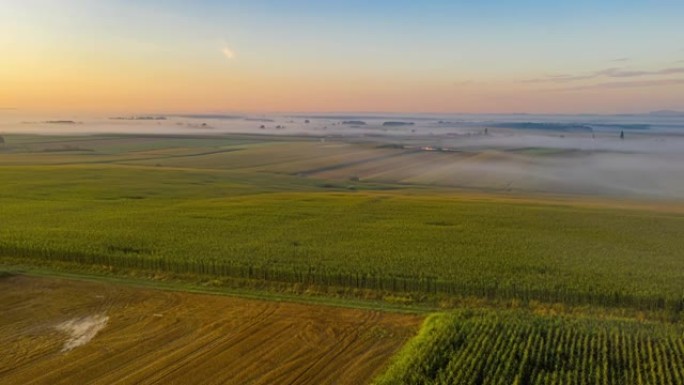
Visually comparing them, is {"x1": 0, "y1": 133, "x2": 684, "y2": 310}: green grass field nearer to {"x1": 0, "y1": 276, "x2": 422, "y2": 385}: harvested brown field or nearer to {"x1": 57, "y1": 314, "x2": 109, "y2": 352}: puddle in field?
{"x1": 0, "y1": 276, "x2": 422, "y2": 385}: harvested brown field

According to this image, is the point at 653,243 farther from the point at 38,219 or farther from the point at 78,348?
the point at 38,219

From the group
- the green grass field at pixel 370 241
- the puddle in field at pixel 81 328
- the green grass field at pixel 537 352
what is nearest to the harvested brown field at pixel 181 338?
the puddle in field at pixel 81 328

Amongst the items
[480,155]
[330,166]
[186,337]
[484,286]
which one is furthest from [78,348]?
[480,155]

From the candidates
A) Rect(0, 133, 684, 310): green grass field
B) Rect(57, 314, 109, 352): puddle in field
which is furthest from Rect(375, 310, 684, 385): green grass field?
Rect(57, 314, 109, 352): puddle in field

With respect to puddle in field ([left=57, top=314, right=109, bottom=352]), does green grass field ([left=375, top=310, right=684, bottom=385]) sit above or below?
above

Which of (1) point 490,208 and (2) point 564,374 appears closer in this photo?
(2) point 564,374

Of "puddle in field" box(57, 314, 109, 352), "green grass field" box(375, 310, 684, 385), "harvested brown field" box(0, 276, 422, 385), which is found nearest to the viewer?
"green grass field" box(375, 310, 684, 385)

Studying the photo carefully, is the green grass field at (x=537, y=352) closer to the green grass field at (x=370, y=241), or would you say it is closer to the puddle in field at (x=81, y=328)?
the green grass field at (x=370, y=241)
